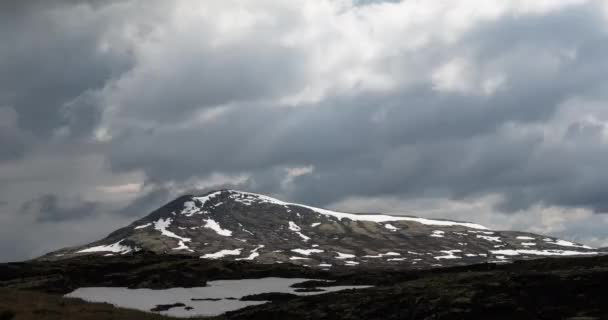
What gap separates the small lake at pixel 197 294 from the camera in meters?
54.3

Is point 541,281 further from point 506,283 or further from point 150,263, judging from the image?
point 150,263

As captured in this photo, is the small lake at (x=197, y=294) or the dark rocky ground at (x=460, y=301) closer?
the dark rocky ground at (x=460, y=301)

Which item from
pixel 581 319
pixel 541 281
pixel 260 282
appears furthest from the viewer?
pixel 260 282

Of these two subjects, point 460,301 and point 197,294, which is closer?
point 460,301

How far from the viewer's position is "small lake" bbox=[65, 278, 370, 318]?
54281 millimetres

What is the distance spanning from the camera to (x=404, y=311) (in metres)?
36.7

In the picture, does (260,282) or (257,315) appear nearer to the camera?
(257,315)

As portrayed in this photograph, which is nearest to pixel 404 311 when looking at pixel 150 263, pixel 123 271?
pixel 123 271

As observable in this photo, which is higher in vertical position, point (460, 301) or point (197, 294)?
point (460, 301)

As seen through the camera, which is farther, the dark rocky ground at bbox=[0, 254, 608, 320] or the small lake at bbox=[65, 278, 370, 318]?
the small lake at bbox=[65, 278, 370, 318]

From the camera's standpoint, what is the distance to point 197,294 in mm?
65312

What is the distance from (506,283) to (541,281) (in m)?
2.21

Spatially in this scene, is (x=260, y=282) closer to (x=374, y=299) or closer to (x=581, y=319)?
(x=374, y=299)

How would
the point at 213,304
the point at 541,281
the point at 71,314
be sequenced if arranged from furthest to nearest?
the point at 213,304
the point at 541,281
the point at 71,314
